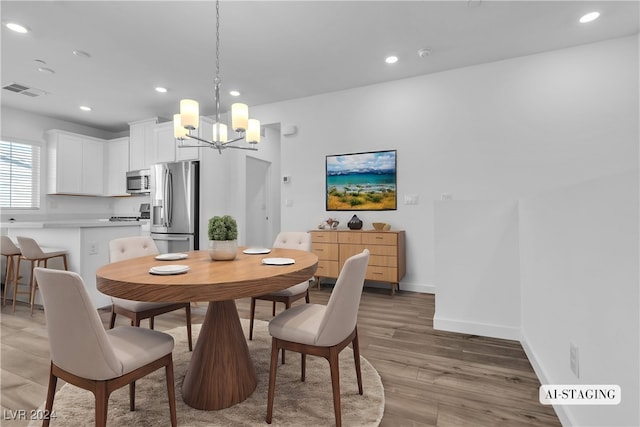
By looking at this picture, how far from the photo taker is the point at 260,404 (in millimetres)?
1607

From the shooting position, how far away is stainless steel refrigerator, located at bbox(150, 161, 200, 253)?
4574 mm

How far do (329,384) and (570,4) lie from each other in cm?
360

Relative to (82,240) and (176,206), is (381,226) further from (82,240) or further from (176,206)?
(82,240)

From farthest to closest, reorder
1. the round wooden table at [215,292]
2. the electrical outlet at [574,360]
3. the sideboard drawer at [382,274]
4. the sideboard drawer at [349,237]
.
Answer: the sideboard drawer at [349,237], the sideboard drawer at [382,274], the electrical outlet at [574,360], the round wooden table at [215,292]

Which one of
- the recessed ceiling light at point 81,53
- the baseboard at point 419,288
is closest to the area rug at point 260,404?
the baseboard at point 419,288

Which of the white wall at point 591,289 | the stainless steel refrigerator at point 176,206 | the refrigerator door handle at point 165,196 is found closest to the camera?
the white wall at point 591,289

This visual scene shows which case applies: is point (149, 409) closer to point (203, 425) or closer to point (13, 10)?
point (203, 425)

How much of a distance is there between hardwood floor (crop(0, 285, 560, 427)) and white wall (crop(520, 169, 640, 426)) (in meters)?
0.19

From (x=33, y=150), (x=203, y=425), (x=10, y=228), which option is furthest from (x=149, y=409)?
(x=33, y=150)

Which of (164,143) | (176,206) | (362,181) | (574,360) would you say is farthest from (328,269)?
(164,143)

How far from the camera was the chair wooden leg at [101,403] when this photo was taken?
3.63 feet

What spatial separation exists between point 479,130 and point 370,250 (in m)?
1.99

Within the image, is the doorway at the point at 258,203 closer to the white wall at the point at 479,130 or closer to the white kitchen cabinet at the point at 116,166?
the white wall at the point at 479,130

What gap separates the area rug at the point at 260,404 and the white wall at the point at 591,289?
93 centimetres
